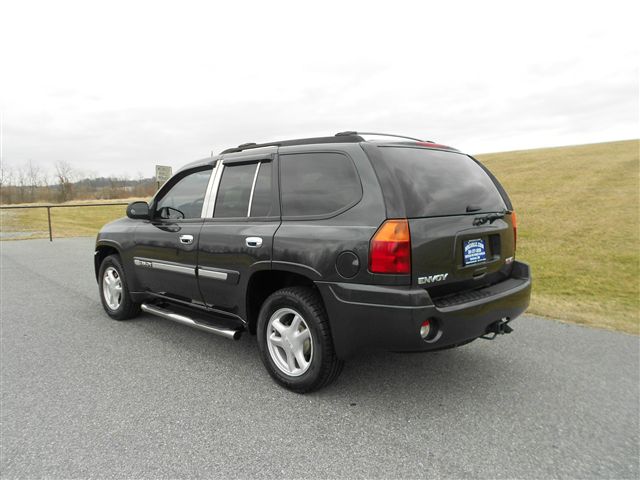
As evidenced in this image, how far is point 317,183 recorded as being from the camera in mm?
3023

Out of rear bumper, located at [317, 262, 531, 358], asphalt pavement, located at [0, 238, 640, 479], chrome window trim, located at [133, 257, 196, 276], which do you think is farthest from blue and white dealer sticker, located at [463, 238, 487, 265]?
chrome window trim, located at [133, 257, 196, 276]

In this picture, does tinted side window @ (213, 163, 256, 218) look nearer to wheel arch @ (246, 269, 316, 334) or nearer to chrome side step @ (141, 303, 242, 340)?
wheel arch @ (246, 269, 316, 334)

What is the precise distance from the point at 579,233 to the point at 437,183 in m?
10.6

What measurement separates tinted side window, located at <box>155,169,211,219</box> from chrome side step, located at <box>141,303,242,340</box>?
3.10 ft

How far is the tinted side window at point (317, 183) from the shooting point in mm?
→ 2840

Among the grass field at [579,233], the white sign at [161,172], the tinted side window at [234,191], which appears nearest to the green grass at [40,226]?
the grass field at [579,233]

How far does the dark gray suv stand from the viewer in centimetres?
259

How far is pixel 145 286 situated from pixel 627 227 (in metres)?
12.6

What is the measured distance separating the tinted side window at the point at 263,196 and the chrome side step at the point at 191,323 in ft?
3.22

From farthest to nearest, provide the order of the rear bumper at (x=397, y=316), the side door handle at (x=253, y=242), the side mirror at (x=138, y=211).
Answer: the side mirror at (x=138, y=211) → the side door handle at (x=253, y=242) → the rear bumper at (x=397, y=316)

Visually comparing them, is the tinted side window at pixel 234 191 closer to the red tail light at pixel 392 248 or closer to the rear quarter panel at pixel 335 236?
the rear quarter panel at pixel 335 236

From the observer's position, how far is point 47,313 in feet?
17.1

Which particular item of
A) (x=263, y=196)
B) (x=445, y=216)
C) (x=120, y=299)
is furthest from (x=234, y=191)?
(x=120, y=299)

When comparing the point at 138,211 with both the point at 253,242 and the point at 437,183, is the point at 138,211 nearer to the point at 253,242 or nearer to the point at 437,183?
the point at 253,242
